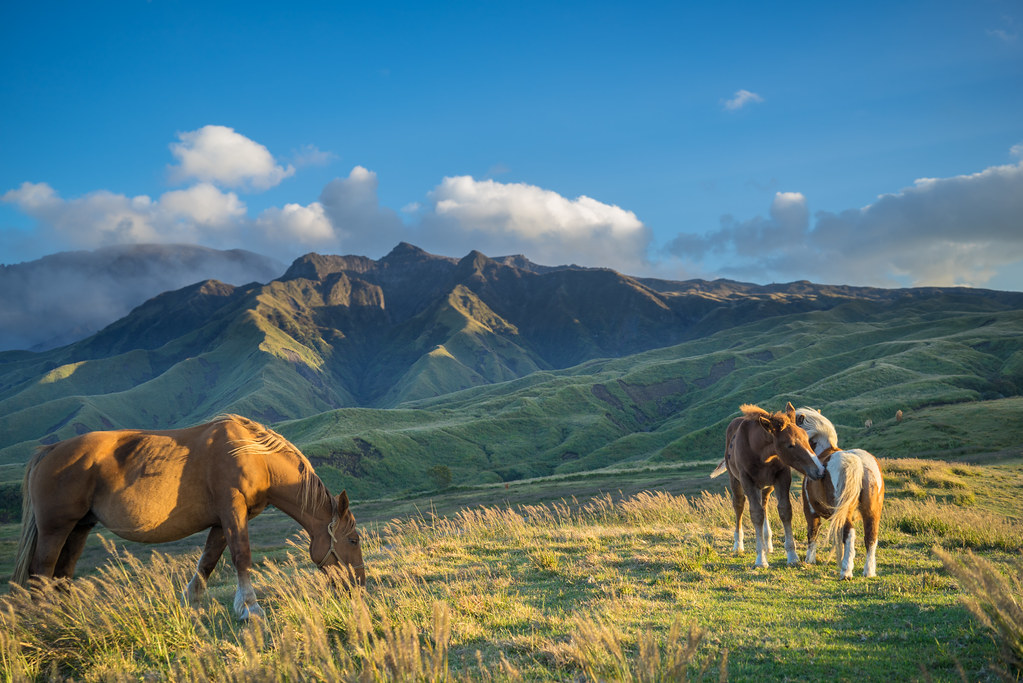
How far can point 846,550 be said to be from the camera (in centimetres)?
865

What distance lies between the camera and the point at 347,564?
820 cm

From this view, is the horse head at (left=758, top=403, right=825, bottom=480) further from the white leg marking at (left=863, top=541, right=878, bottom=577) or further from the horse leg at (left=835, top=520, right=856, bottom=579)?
the white leg marking at (left=863, top=541, right=878, bottom=577)

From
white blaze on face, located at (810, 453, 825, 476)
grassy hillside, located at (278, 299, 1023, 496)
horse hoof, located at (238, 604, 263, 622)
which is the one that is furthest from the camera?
grassy hillside, located at (278, 299, 1023, 496)

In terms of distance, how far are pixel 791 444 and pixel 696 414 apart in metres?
99.2

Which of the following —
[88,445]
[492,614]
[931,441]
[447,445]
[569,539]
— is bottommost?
[447,445]

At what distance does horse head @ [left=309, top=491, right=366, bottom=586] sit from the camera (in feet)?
27.0

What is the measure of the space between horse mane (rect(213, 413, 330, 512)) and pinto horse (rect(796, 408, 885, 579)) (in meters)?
8.16

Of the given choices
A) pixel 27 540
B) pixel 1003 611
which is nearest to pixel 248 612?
pixel 27 540

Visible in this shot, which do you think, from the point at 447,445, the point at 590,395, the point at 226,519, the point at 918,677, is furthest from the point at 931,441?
the point at 590,395

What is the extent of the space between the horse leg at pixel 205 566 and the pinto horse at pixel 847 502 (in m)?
9.57

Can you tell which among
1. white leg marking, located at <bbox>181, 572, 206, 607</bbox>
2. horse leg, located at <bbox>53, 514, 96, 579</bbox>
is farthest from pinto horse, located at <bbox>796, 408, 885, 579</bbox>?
horse leg, located at <bbox>53, 514, 96, 579</bbox>

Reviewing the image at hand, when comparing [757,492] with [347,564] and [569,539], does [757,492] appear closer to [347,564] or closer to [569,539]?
[569,539]

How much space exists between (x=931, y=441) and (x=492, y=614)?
51.7 m

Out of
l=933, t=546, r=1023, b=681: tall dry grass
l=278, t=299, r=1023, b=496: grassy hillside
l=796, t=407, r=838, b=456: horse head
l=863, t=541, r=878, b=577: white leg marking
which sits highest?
l=796, t=407, r=838, b=456: horse head
